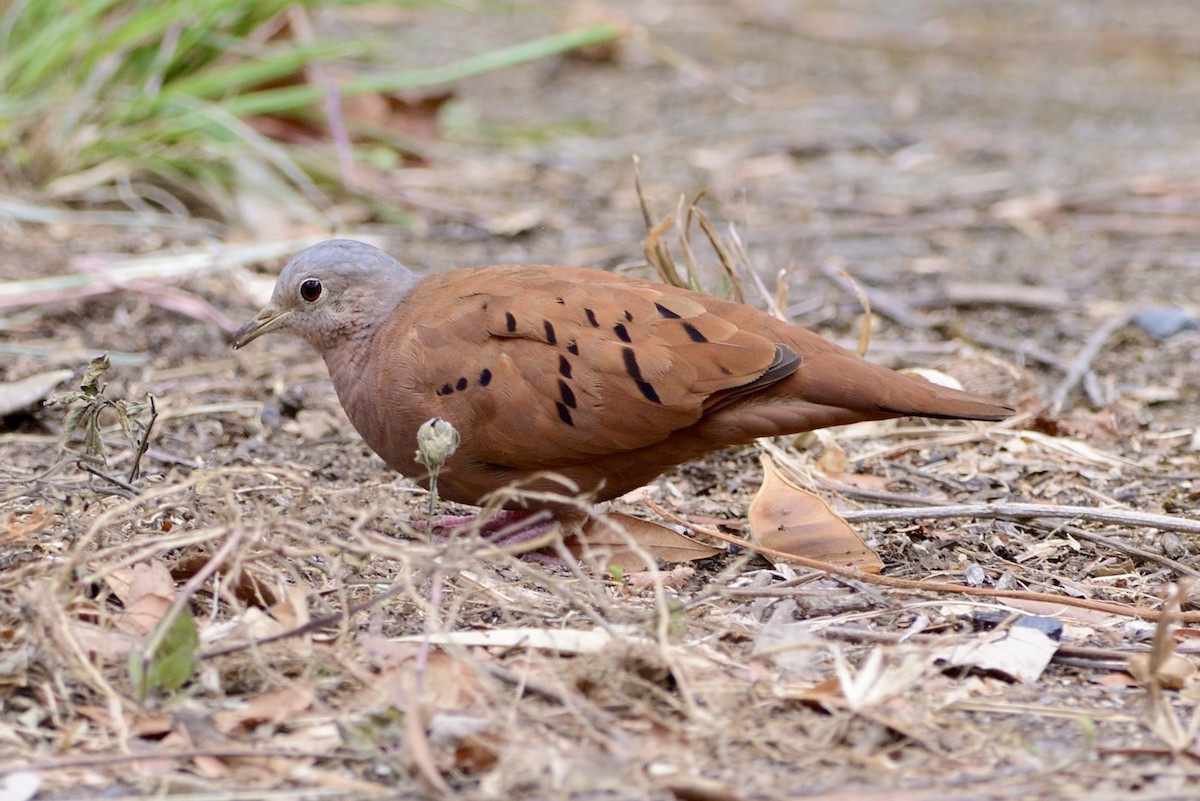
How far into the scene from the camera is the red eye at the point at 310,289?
13.3ft

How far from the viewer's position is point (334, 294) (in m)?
4.02

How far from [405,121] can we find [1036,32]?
5556 mm

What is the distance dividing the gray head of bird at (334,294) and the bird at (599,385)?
0.26 meters

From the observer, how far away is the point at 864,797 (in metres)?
→ 2.38

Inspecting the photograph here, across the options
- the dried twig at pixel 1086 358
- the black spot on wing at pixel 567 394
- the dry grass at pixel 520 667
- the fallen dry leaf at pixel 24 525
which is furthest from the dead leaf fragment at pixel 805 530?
the fallen dry leaf at pixel 24 525

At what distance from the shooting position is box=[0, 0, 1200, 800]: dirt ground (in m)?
2.53

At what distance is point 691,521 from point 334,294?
1.16 metres

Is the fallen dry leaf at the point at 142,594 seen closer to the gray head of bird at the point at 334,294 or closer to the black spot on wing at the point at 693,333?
the gray head of bird at the point at 334,294

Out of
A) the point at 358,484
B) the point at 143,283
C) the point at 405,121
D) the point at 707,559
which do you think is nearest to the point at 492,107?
the point at 405,121

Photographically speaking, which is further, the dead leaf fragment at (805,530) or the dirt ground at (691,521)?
the dead leaf fragment at (805,530)

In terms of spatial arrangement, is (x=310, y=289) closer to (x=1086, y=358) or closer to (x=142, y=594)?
(x=142, y=594)

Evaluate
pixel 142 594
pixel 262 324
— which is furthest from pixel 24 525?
pixel 262 324

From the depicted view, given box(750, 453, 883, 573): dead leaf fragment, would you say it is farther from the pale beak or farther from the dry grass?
the pale beak

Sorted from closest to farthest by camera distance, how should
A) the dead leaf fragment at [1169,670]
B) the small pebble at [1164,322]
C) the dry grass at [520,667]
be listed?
the dry grass at [520,667] < the dead leaf fragment at [1169,670] < the small pebble at [1164,322]
